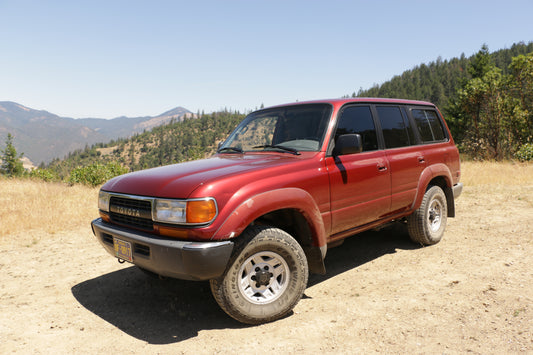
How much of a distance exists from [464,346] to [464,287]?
4.06 feet

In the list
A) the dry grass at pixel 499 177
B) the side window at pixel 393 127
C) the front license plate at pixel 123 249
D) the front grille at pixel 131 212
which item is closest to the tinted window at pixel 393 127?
the side window at pixel 393 127

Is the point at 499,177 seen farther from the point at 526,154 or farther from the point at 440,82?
the point at 440,82

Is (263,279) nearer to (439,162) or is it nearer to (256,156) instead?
(256,156)

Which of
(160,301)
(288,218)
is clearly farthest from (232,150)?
(160,301)

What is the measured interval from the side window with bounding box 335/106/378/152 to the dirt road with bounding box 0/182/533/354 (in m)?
1.63

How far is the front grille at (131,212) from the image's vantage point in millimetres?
2945

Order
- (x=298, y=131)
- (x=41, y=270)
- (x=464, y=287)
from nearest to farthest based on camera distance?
(x=464, y=287) < (x=298, y=131) < (x=41, y=270)

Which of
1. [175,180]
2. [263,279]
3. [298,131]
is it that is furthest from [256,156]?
[263,279]

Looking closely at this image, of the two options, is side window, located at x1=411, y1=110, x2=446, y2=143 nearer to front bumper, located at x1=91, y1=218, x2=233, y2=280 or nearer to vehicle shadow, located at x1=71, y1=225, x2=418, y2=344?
vehicle shadow, located at x1=71, y1=225, x2=418, y2=344

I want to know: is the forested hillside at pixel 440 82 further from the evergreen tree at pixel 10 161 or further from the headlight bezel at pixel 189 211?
the headlight bezel at pixel 189 211

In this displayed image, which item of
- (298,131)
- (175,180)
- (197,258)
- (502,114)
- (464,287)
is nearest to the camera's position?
(197,258)

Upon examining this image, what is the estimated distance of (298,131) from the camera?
392cm

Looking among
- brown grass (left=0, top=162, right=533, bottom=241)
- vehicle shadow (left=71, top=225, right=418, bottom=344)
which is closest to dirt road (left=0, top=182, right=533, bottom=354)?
vehicle shadow (left=71, top=225, right=418, bottom=344)

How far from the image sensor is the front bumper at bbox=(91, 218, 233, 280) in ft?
8.48
